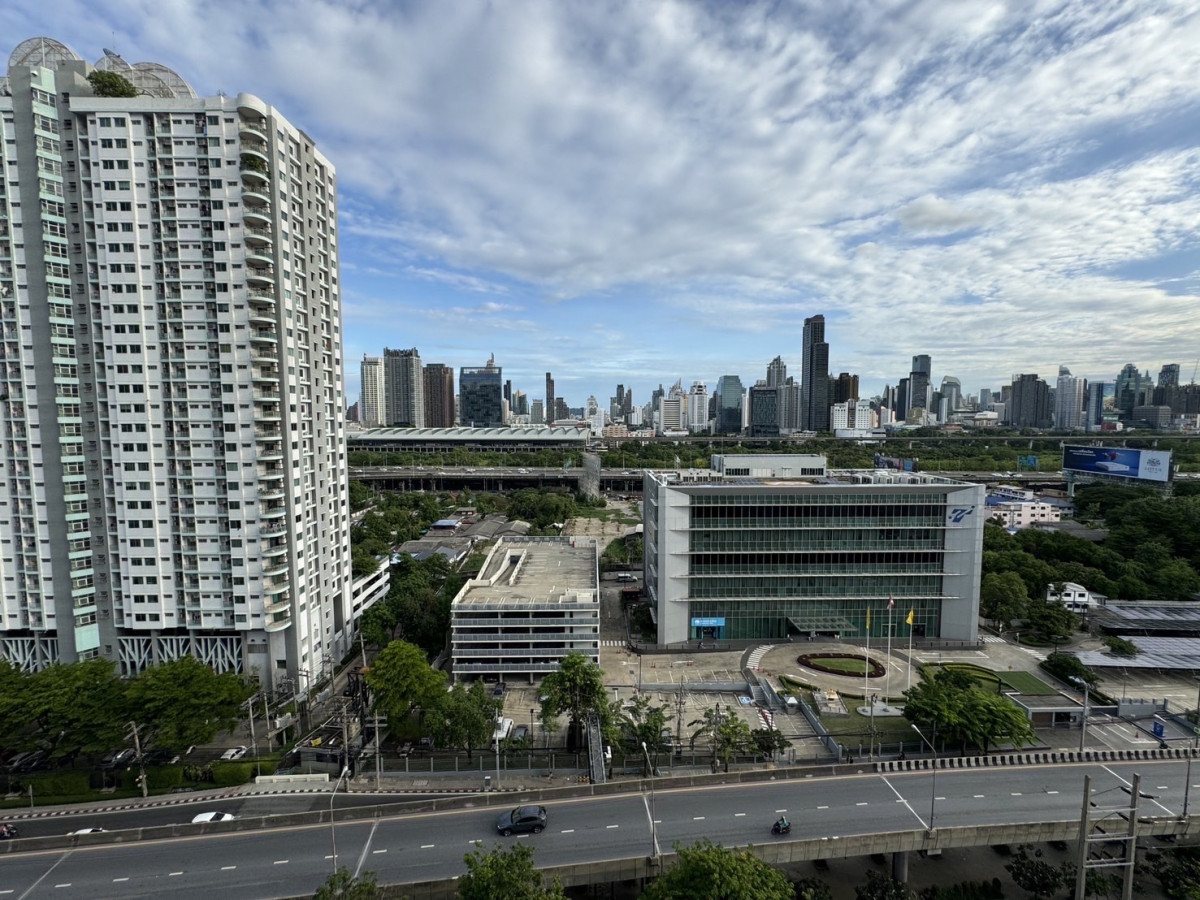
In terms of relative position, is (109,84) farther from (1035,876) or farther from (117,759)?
(1035,876)

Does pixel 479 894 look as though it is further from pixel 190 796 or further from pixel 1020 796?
pixel 1020 796

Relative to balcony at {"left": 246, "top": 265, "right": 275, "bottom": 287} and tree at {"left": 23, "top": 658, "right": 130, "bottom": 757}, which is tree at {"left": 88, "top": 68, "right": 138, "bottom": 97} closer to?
balcony at {"left": 246, "top": 265, "right": 275, "bottom": 287}

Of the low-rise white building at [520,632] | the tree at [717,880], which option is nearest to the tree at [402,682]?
the low-rise white building at [520,632]

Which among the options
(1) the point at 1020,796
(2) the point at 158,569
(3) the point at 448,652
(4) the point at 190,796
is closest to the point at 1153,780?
(1) the point at 1020,796

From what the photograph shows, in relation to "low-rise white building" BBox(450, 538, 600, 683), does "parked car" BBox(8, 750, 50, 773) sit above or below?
below

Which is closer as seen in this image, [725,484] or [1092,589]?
[725,484]

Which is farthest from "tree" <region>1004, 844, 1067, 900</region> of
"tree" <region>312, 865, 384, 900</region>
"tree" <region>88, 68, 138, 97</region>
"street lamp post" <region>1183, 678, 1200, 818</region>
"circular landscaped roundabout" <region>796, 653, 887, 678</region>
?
"tree" <region>88, 68, 138, 97</region>

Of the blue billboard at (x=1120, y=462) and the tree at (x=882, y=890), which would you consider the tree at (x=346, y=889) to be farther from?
the blue billboard at (x=1120, y=462)
